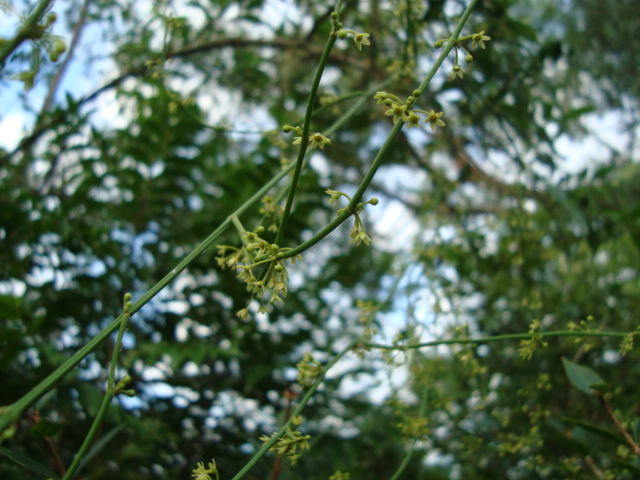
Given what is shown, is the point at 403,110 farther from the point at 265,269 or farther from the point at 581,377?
the point at 581,377

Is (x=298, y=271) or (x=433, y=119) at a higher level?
(x=298, y=271)

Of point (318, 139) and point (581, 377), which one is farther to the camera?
point (581, 377)

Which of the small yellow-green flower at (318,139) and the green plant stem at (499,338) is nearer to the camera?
the small yellow-green flower at (318,139)

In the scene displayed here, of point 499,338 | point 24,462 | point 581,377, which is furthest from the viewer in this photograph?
point 581,377

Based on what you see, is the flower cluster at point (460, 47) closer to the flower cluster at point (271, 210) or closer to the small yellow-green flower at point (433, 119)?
the small yellow-green flower at point (433, 119)

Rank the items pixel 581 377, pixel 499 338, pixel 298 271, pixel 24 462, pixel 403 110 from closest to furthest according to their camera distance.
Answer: pixel 403 110 → pixel 24 462 → pixel 499 338 → pixel 581 377 → pixel 298 271

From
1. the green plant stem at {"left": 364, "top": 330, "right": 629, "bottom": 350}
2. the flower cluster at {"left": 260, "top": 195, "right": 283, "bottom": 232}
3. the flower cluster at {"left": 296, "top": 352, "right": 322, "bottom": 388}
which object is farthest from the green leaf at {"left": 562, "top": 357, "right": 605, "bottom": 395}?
the flower cluster at {"left": 260, "top": 195, "right": 283, "bottom": 232}

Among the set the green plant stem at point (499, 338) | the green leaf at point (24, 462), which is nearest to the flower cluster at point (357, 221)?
the green plant stem at point (499, 338)

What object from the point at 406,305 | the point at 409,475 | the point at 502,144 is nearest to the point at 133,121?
the point at 406,305

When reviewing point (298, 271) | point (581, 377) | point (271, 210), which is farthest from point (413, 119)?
point (298, 271)
